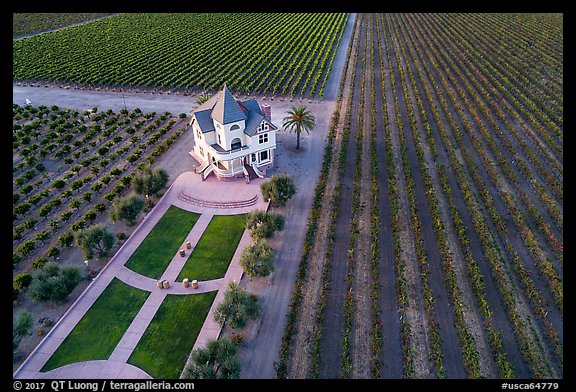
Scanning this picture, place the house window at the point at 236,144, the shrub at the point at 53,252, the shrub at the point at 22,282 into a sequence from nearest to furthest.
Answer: the shrub at the point at 22,282 → the shrub at the point at 53,252 → the house window at the point at 236,144

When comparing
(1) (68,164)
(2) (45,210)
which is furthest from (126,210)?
(1) (68,164)

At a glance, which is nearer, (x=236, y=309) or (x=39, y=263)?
(x=236, y=309)

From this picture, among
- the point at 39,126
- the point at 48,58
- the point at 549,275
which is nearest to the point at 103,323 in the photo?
the point at 549,275

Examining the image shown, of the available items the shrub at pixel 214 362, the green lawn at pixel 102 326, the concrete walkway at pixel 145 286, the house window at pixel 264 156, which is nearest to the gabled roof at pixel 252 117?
the house window at pixel 264 156

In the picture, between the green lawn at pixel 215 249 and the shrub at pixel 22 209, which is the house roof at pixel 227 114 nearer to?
the green lawn at pixel 215 249

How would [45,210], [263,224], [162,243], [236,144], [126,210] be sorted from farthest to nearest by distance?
[236,144] → [45,210] → [126,210] → [162,243] → [263,224]

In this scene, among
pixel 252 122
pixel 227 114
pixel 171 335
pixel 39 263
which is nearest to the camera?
pixel 171 335

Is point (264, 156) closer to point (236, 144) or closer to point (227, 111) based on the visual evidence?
point (236, 144)
